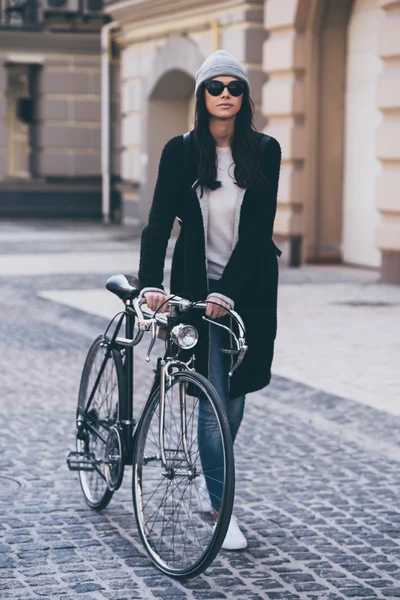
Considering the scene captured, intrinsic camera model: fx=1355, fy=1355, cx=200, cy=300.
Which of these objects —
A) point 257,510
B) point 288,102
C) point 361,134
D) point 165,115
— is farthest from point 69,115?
point 257,510

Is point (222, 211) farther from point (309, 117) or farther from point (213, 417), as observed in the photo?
point (309, 117)

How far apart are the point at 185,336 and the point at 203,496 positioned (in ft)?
1.88

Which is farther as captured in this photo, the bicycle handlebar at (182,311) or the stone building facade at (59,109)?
the stone building facade at (59,109)

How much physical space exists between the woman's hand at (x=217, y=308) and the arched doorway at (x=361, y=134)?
10.9m

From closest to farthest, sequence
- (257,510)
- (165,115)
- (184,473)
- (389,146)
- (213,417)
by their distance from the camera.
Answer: (213,417) → (184,473) → (257,510) → (389,146) → (165,115)

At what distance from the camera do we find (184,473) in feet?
15.1

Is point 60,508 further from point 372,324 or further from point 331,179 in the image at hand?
point 331,179

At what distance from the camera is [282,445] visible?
6.62 m

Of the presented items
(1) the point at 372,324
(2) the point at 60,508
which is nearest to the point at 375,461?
(2) the point at 60,508

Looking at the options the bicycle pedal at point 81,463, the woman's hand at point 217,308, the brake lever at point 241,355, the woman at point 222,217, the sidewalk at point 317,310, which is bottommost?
the sidewalk at point 317,310

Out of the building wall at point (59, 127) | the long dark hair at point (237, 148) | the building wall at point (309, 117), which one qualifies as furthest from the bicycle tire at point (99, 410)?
the building wall at point (59, 127)

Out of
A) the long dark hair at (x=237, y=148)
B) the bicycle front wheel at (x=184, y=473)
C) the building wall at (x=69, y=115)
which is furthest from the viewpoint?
the building wall at (x=69, y=115)

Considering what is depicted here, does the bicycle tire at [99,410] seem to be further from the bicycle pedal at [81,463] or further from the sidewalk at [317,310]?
the sidewalk at [317,310]

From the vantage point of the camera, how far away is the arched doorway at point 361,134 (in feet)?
50.5
